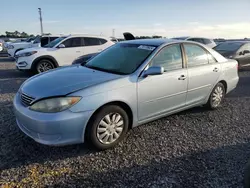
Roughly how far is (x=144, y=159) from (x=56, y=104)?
135cm

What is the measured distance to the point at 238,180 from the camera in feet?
9.03

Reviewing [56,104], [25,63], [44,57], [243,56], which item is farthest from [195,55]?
[243,56]

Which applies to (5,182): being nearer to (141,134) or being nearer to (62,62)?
(141,134)

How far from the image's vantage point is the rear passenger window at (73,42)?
925 cm

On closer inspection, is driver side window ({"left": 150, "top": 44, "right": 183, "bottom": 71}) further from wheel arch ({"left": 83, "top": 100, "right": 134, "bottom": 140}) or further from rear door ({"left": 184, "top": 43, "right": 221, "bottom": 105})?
wheel arch ({"left": 83, "top": 100, "right": 134, "bottom": 140})

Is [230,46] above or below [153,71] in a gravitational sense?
above

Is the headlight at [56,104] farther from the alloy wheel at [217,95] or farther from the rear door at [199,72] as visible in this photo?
the alloy wheel at [217,95]

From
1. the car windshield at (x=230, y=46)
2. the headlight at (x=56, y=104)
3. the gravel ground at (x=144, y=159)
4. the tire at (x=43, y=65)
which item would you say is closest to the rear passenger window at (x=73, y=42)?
the tire at (x=43, y=65)

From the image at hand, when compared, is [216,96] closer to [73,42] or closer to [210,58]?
[210,58]

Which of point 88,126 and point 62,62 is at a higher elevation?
point 62,62

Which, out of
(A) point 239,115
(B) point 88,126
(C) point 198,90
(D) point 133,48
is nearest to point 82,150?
(B) point 88,126

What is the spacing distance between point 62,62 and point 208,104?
19.8 feet

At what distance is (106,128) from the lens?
3.27 metres

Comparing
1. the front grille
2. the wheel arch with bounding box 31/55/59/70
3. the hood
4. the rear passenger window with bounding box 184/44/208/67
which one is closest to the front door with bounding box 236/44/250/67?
the rear passenger window with bounding box 184/44/208/67
